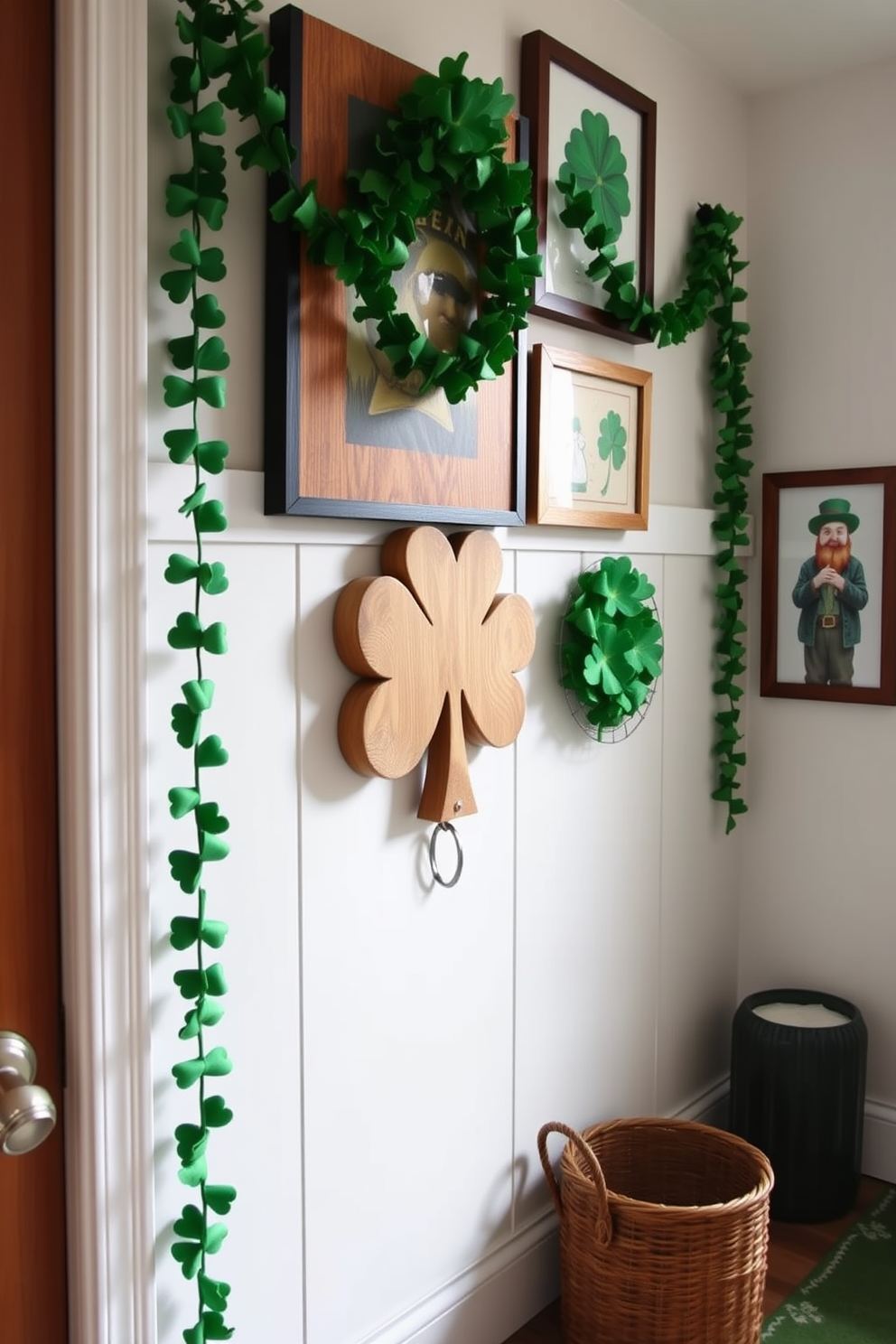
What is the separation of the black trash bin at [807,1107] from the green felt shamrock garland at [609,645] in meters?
0.76

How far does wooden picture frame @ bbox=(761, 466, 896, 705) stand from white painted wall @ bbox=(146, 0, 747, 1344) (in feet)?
0.56

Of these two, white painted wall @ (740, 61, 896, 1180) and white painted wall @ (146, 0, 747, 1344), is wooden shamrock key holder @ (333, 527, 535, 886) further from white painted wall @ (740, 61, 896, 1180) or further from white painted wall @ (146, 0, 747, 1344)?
white painted wall @ (740, 61, 896, 1180)

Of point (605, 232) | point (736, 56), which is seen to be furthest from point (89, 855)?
point (736, 56)

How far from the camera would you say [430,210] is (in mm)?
1621

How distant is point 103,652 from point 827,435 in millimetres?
1742

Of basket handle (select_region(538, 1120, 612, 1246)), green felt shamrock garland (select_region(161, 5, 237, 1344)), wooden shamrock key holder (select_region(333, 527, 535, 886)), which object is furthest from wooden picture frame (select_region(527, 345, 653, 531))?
basket handle (select_region(538, 1120, 612, 1246))

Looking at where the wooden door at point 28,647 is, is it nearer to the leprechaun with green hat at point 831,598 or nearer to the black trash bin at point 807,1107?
the black trash bin at point 807,1107

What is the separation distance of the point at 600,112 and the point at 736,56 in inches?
19.4

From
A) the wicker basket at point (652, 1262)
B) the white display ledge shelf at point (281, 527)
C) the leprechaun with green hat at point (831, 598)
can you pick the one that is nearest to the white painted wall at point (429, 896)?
the white display ledge shelf at point (281, 527)

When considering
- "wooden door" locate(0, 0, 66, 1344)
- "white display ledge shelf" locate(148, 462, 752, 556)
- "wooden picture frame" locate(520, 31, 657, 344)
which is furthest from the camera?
"wooden picture frame" locate(520, 31, 657, 344)

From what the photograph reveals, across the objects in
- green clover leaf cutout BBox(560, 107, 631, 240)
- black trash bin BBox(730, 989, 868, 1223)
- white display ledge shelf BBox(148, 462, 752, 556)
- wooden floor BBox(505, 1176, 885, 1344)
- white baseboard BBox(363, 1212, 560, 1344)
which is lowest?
wooden floor BBox(505, 1176, 885, 1344)

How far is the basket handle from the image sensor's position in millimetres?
1808

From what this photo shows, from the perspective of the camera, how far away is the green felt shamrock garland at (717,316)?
6.51 feet

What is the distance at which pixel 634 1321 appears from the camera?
5.97 ft
